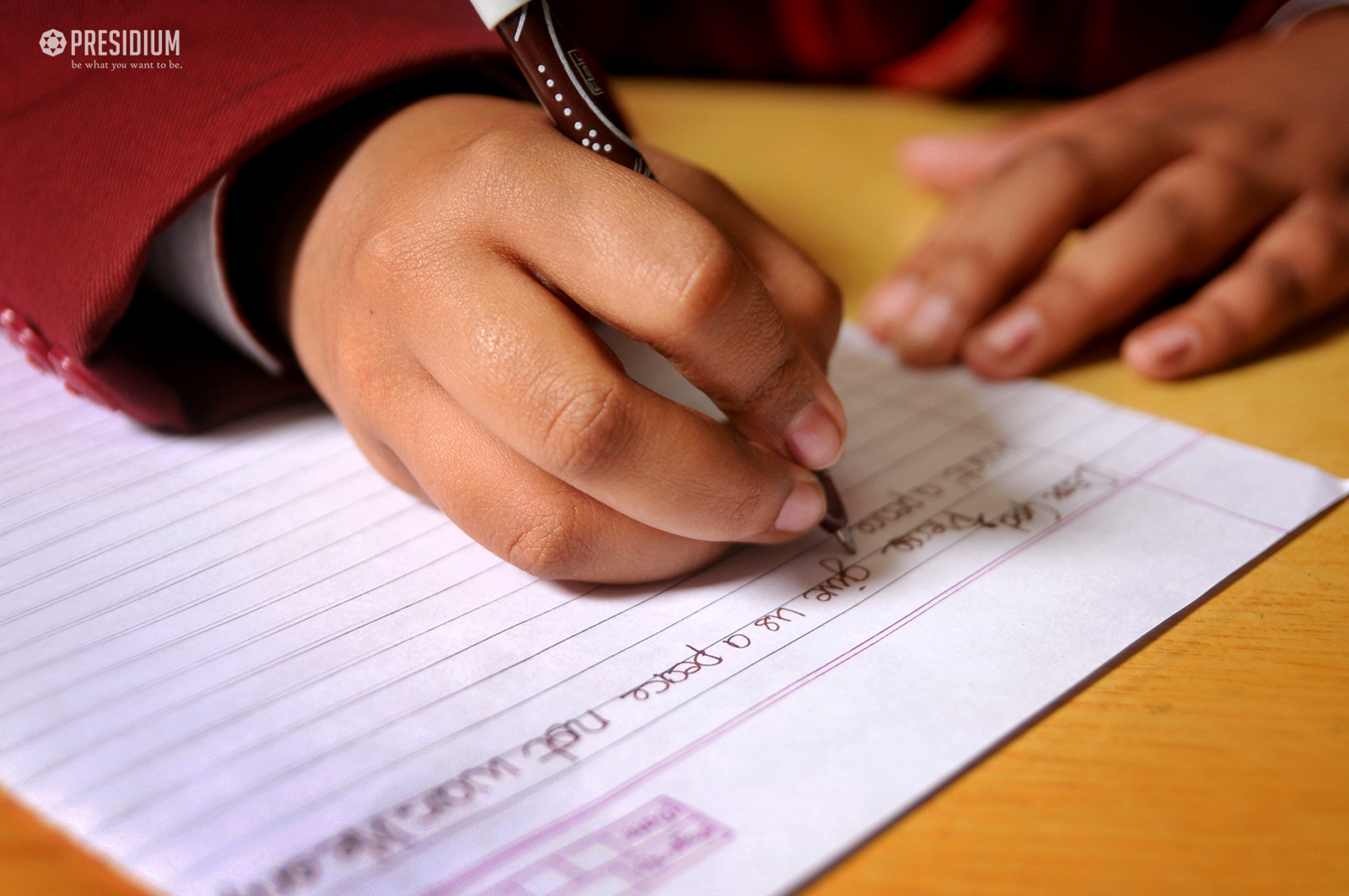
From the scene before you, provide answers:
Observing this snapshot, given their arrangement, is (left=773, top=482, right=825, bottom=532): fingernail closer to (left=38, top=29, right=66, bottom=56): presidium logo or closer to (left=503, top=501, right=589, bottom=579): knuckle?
(left=503, top=501, right=589, bottom=579): knuckle

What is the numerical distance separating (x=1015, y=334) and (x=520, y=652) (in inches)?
11.7

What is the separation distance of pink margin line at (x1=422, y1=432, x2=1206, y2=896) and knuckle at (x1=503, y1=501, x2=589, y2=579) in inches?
2.9

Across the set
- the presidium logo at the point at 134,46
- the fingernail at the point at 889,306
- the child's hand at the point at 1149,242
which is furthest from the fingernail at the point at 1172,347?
the presidium logo at the point at 134,46

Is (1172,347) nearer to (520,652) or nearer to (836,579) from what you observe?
(836,579)

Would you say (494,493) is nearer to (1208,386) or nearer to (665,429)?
(665,429)

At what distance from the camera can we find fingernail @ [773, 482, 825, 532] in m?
0.31

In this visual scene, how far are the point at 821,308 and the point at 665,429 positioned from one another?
0.11m

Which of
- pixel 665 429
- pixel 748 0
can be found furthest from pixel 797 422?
pixel 748 0

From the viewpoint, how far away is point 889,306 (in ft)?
1.65

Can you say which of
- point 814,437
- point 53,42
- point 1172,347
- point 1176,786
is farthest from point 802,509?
point 53,42

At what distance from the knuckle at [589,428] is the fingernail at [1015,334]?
254 mm

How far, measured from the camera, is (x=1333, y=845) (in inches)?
8.9

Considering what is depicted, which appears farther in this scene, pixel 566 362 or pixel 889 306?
pixel 889 306

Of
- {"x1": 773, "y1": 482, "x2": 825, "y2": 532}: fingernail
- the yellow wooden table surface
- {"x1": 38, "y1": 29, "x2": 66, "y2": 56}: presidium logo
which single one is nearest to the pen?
{"x1": 773, "y1": 482, "x2": 825, "y2": 532}: fingernail
